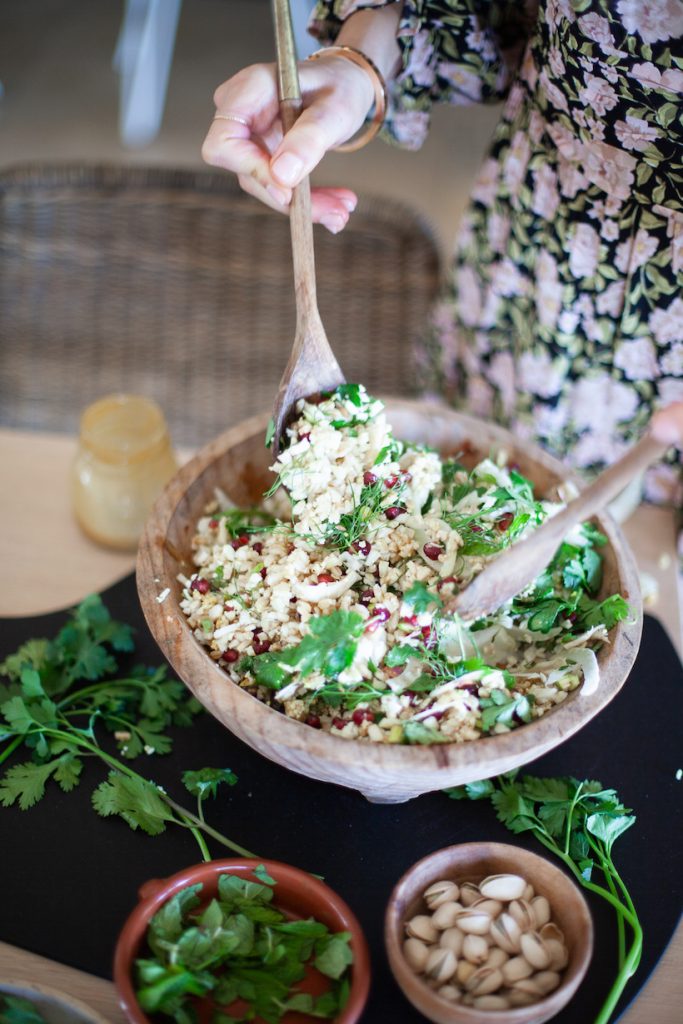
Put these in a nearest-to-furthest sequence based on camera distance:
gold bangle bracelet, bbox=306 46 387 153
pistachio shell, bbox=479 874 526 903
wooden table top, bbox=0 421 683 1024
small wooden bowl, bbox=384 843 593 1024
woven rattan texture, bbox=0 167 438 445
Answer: small wooden bowl, bbox=384 843 593 1024 → pistachio shell, bbox=479 874 526 903 → gold bangle bracelet, bbox=306 46 387 153 → wooden table top, bbox=0 421 683 1024 → woven rattan texture, bbox=0 167 438 445

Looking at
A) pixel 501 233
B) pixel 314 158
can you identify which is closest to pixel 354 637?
pixel 314 158

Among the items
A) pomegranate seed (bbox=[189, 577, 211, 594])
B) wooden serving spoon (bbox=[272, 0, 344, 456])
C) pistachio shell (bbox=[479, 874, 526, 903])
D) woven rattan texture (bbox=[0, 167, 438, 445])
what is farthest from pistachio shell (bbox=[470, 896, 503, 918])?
woven rattan texture (bbox=[0, 167, 438, 445])

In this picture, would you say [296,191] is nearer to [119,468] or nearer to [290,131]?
[290,131]

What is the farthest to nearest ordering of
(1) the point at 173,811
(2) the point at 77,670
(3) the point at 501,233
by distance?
1. (3) the point at 501,233
2. (2) the point at 77,670
3. (1) the point at 173,811

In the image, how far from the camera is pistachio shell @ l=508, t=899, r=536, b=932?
0.90 metres

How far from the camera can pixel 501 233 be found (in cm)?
153

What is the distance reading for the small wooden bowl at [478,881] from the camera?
807 millimetres

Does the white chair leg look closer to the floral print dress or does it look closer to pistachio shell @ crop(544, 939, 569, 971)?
the floral print dress

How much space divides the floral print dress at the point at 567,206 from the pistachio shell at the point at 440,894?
0.85 m

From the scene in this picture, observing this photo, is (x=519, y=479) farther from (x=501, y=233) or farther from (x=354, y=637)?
(x=501, y=233)

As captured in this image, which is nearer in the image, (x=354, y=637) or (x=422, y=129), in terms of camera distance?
(x=354, y=637)

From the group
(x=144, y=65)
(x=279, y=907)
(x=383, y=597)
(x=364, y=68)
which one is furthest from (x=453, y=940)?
(x=144, y=65)

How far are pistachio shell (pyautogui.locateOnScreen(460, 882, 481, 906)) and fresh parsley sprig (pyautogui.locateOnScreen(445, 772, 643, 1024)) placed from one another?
165 mm

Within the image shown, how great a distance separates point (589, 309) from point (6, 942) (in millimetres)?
1190
